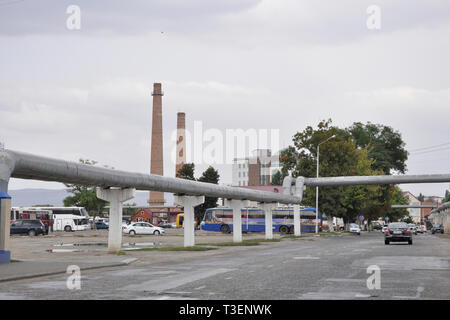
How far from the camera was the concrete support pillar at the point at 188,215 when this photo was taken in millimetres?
39250

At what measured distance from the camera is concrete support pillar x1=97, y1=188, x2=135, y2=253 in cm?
3369

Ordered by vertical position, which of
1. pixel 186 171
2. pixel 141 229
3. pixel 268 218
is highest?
pixel 186 171

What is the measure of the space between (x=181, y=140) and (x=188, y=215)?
277 ft

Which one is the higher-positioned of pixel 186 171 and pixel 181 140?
pixel 181 140

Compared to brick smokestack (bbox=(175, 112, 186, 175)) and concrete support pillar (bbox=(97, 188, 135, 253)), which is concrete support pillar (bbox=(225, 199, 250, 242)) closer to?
concrete support pillar (bbox=(97, 188, 135, 253))

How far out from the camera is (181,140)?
407 ft

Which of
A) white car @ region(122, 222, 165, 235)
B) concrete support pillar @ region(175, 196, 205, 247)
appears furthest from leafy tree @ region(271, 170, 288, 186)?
concrete support pillar @ region(175, 196, 205, 247)

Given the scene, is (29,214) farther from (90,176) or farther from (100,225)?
(90,176)

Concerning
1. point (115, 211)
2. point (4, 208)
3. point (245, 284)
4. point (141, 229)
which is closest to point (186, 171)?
point (141, 229)

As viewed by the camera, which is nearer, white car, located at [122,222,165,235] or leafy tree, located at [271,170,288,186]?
white car, located at [122,222,165,235]

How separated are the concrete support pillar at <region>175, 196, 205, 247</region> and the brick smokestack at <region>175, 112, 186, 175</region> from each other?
81.3 metres

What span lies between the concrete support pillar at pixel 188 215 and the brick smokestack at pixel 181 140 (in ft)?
267

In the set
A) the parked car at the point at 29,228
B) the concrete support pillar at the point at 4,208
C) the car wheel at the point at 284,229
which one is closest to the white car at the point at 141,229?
the parked car at the point at 29,228

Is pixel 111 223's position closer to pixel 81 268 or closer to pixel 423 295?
pixel 81 268
